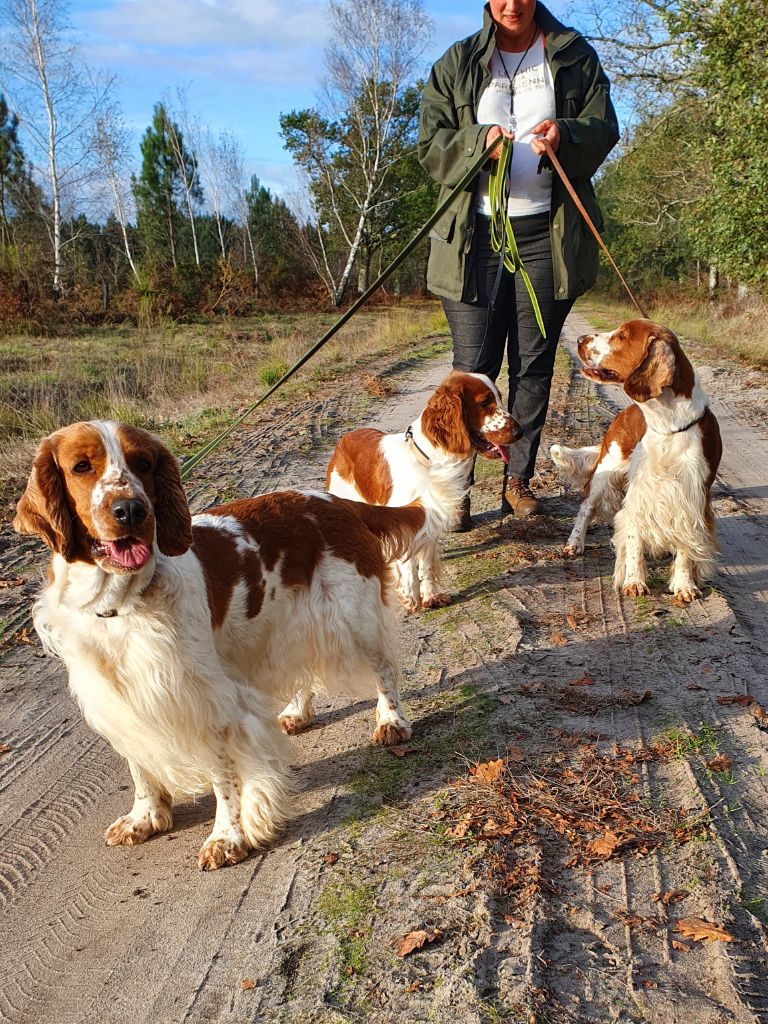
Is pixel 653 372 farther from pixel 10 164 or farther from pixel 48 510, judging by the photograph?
pixel 10 164

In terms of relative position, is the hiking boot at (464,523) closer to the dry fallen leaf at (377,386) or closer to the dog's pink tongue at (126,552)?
the dog's pink tongue at (126,552)

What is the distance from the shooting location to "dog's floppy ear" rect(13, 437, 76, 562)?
236 cm

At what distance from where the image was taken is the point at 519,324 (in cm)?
525

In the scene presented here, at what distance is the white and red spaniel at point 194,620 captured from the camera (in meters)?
2.39

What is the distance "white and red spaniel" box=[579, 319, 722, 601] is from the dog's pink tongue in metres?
3.01

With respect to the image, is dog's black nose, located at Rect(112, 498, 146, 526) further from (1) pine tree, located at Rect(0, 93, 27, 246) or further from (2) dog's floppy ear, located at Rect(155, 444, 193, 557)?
(1) pine tree, located at Rect(0, 93, 27, 246)

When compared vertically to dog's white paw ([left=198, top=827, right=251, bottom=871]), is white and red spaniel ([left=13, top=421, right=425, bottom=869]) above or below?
above

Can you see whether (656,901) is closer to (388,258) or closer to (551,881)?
(551,881)

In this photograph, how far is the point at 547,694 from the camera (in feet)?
11.4

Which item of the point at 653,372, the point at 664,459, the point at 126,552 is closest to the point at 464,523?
the point at 664,459

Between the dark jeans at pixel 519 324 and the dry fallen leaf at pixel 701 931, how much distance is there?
355 cm

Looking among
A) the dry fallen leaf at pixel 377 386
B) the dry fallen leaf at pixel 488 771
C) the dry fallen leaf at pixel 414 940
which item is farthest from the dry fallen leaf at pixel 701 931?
the dry fallen leaf at pixel 377 386

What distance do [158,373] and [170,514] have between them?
1159 cm

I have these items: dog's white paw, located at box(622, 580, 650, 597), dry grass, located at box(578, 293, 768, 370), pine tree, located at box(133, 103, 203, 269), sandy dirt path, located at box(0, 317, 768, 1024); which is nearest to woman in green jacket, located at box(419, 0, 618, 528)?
dog's white paw, located at box(622, 580, 650, 597)
